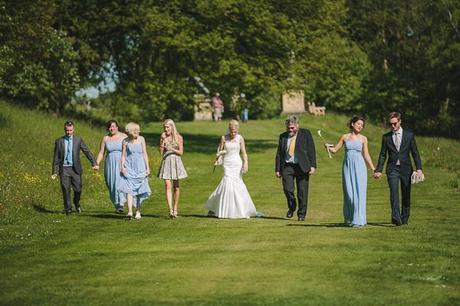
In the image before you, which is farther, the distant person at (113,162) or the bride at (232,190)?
the distant person at (113,162)

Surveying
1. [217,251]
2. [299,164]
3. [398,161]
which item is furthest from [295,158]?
[217,251]

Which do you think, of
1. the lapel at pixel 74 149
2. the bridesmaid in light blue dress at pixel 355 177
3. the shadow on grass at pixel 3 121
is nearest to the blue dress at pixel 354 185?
the bridesmaid in light blue dress at pixel 355 177

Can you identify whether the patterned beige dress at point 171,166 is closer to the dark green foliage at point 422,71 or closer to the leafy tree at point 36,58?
the leafy tree at point 36,58

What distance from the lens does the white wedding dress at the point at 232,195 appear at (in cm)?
1972

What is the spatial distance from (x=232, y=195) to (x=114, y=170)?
2935 millimetres

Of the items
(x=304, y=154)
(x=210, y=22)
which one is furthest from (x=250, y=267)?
(x=210, y=22)

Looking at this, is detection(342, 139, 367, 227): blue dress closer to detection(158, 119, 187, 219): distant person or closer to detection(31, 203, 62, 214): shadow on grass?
detection(158, 119, 187, 219): distant person

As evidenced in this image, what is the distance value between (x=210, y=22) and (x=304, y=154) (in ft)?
85.3

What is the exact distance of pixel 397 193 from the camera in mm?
17938

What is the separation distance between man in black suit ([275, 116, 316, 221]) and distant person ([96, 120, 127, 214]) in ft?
11.9

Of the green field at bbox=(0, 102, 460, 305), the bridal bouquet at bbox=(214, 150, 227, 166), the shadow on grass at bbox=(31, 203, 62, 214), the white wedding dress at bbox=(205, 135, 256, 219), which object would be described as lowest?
the shadow on grass at bbox=(31, 203, 62, 214)

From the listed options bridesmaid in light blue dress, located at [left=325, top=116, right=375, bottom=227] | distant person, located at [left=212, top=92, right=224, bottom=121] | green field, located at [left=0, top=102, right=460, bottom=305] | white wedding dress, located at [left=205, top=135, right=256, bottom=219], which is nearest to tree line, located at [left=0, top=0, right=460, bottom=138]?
distant person, located at [left=212, top=92, right=224, bottom=121]

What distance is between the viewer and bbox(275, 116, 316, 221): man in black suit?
63.9 ft

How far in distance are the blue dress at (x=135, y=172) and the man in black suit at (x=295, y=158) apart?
270cm
